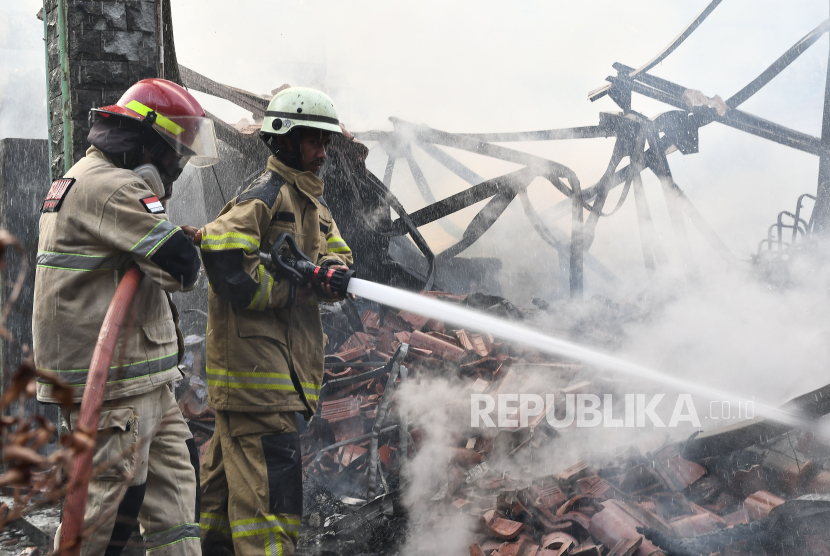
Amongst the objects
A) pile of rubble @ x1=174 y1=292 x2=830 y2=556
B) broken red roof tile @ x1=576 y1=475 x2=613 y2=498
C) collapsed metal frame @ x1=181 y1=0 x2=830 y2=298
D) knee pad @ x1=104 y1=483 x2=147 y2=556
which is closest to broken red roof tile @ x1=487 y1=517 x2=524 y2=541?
pile of rubble @ x1=174 y1=292 x2=830 y2=556

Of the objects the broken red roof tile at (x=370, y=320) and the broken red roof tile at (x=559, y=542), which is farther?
the broken red roof tile at (x=370, y=320)

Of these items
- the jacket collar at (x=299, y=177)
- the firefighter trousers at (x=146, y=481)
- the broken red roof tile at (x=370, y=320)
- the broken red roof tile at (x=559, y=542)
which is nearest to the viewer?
the firefighter trousers at (x=146, y=481)

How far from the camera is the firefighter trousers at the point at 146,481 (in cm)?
198

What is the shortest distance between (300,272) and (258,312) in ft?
0.78

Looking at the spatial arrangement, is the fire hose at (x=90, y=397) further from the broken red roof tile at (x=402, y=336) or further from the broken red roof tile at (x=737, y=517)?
the broken red roof tile at (x=402, y=336)

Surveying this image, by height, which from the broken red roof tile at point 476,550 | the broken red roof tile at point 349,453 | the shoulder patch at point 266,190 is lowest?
the broken red roof tile at point 349,453

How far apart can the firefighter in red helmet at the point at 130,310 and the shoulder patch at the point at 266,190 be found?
0.35 meters

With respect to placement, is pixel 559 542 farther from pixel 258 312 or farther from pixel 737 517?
pixel 258 312

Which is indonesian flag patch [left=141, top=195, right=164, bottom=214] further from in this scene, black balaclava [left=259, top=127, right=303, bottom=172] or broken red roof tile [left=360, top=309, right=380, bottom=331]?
broken red roof tile [left=360, top=309, right=380, bottom=331]

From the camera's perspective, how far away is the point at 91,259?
2.03 meters

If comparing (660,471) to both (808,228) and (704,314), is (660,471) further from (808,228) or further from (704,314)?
(808,228)

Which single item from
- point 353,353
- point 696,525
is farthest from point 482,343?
point 696,525

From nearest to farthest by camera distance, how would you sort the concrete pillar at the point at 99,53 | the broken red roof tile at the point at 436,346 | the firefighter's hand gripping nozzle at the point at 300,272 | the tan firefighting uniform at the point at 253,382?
the tan firefighting uniform at the point at 253,382, the firefighter's hand gripping nozzle at the point at 300,272, the concrete pillar at the point at 99,53, the broken red roof tile at the point at 436,346

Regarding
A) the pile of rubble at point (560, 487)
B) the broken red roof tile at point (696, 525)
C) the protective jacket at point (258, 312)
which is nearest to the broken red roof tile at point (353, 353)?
the pile of rubble at point (560, 487)
